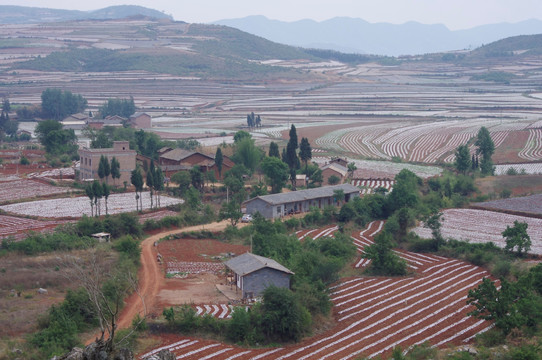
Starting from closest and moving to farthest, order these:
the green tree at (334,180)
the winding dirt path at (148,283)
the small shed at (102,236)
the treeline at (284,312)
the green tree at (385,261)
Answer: the treeline at (284,312) < the winding dirt path at (148,283) < the green tree at (385,261) < the small shed at (102,236) < the green tree at (334,180)

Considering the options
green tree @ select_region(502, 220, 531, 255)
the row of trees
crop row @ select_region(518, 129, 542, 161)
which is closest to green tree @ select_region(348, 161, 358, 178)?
crop row @ select_region(518, 129, 542, 161)

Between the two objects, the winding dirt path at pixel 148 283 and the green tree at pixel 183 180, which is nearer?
the winding dirt path at pixel 148 283

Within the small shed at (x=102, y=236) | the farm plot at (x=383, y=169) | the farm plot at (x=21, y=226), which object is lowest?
the farm plot at (x=383, y=169)

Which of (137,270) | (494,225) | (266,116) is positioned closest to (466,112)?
(266,116)

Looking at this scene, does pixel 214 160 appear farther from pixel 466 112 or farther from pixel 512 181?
pixel 466 112

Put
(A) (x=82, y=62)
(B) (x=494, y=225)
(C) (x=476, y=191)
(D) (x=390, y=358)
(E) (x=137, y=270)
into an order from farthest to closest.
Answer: (A) (x=82, y=62)
(C) (x=476, y=191)
(B) (x=494, y=225)
(E) (x=137, y=270)
(D) (x=390, y=358)

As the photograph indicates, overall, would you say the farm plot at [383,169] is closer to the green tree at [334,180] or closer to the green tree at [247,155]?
the green tree at [334,180]

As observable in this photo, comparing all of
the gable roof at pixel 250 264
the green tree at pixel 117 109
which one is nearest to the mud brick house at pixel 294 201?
the gable roof at pixel 250 264
